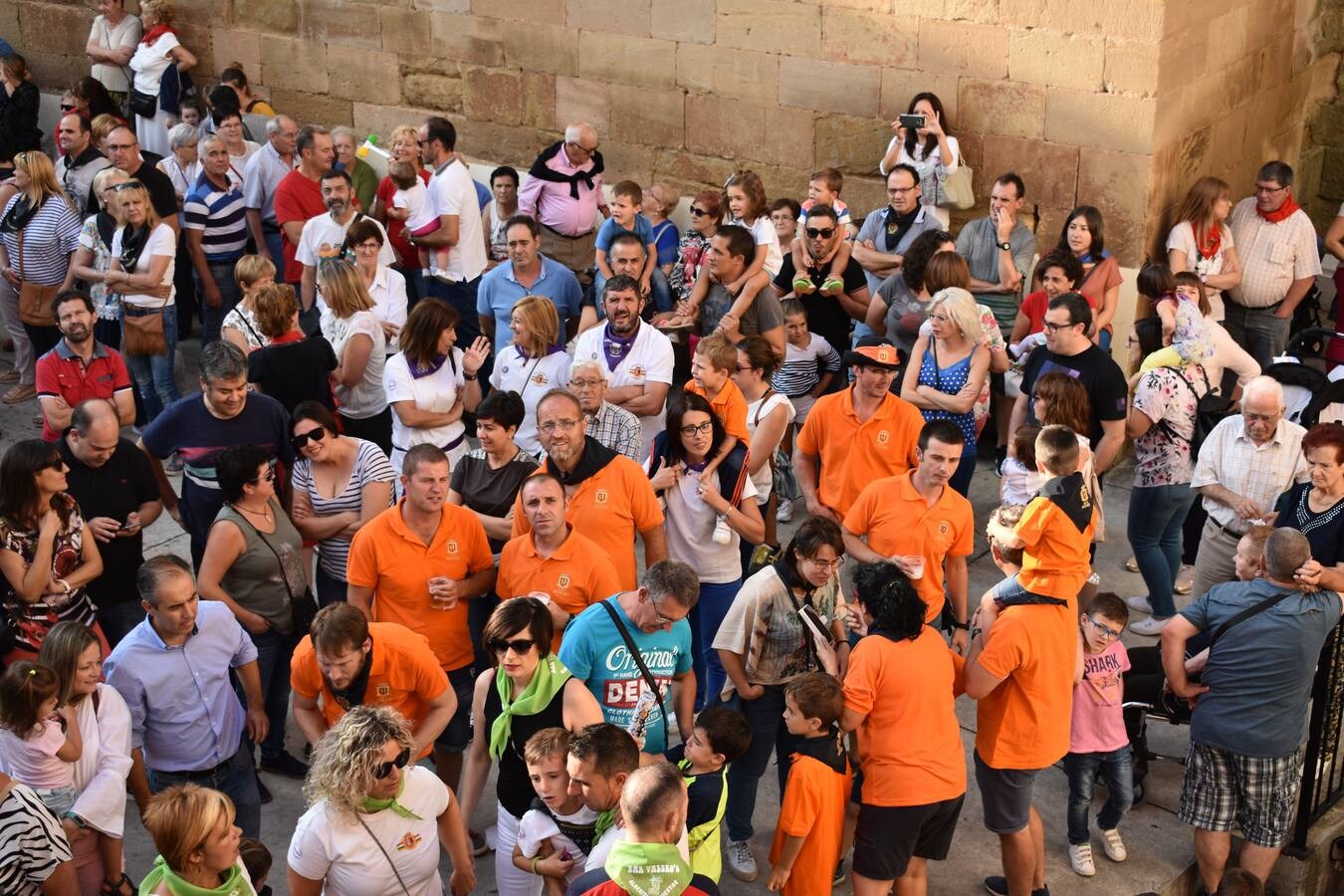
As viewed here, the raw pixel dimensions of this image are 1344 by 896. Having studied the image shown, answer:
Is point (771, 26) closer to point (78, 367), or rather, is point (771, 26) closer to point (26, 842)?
point (78, 367)

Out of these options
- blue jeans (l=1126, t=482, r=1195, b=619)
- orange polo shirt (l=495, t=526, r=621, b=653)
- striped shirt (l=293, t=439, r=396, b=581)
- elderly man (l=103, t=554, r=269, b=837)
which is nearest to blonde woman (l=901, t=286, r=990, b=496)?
blue jeans (l=1126, t=482, r=1195, b=619)

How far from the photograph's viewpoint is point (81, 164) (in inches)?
427

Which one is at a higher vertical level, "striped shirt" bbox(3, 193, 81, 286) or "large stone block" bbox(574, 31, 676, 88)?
"large stone block" bbox(574, 31, 676, 88)

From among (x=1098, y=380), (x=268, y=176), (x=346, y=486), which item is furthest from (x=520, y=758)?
(x=268, y=176)

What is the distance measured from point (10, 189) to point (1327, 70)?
963 centimetres

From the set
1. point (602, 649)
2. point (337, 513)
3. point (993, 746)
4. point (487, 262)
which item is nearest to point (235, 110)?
point (487, 262)

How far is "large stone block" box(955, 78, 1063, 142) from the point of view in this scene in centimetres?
966

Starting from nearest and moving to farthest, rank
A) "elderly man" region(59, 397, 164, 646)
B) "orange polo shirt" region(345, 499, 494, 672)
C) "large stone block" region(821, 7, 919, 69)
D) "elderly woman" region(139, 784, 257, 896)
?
1. "elderly woman" region(139, 784, 257, 896)
2. "orange polo shirt" region(345, 499, 494, 672)
3. "elderly man" region(59, 397, 164, 646)
4. "large stone block" region(821, 7, 919, 69)

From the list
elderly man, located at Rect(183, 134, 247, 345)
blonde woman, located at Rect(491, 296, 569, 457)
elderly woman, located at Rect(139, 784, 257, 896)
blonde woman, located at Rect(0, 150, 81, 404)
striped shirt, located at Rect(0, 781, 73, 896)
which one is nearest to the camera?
elderly woman, located at Rect(139, 784, 257, 896)

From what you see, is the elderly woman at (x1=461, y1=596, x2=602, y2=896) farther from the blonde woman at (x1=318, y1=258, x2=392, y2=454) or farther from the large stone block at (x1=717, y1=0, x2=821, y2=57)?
the large stone block at (x1=717, y1=0, x2=821, y2=57)

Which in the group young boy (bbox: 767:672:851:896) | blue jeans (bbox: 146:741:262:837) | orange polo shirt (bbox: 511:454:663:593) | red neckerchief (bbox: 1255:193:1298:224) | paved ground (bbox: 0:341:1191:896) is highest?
red neckerchief (bbox: 1255:193:1298:224)

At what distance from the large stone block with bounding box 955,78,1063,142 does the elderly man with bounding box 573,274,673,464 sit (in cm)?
343

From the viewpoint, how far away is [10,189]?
10516mm

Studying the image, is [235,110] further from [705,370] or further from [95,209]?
[705,370]
